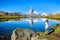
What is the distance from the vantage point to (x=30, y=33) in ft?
63.2

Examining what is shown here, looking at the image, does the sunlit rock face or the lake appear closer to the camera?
the sunlit rock face

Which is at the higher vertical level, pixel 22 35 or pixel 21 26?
pixel 22 35

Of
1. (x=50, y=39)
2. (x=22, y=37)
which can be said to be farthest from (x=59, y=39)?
(x=22, y=37)

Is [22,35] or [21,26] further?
[21,26]

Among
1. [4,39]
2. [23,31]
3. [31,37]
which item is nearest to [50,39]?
[31,37]

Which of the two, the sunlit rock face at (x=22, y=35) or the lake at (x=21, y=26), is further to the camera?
the lake at (x=21, y=26)

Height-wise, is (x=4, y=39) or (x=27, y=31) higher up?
(x=27, y=31)

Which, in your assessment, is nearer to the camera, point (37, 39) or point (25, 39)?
point (37, 39)

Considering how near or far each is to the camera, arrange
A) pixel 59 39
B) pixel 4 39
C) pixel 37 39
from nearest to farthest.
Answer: pixel 37 39 → pixel 59 39 → pixel 4 39

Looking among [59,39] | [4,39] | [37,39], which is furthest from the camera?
[4,39]

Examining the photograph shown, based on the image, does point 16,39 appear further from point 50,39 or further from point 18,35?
point 50,39

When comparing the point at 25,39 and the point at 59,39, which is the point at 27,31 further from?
the point at 59,39

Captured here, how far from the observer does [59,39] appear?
18359 mm

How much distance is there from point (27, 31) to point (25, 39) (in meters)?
1.05
